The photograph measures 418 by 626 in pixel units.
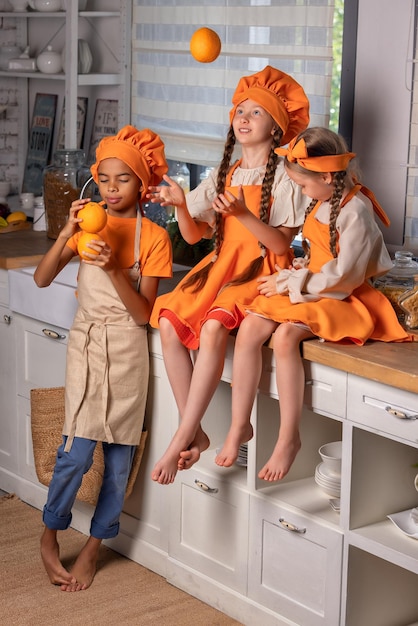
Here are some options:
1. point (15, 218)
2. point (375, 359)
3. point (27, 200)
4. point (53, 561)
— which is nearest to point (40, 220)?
point (15, 218)

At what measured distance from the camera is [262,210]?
277 cm

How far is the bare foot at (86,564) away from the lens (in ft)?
10.2

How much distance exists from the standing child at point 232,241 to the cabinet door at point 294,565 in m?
0.27

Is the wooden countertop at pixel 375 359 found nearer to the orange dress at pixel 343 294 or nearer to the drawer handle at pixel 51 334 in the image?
the orange dress at pixel 343 294

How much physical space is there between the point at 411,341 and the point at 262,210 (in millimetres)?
530

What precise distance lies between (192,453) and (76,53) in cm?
216

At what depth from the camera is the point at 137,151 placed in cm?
288

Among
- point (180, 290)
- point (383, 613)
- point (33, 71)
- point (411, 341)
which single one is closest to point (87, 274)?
point (180, 290)

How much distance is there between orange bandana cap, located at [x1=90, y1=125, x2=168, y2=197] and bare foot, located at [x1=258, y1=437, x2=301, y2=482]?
0.83 metres

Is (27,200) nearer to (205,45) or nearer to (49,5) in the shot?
(49,5)

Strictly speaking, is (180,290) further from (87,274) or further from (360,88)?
(360,88)

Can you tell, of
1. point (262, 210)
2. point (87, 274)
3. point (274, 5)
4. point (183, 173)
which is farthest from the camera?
point (183, 173)

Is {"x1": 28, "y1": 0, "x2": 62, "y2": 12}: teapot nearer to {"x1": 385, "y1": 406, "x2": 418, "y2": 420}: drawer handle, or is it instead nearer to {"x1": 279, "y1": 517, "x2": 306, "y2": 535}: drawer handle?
{"x1": 279, "y1": 517, "x2": 306, "y2": 535}: drawer handle

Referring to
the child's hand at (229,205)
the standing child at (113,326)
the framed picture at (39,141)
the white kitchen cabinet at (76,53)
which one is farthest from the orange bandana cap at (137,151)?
the framed picture at (39,141)
